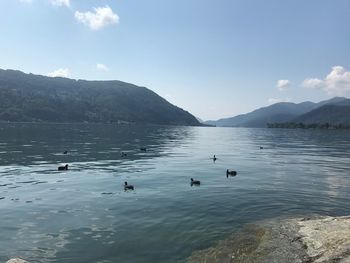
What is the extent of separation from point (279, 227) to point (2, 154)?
6634 cm

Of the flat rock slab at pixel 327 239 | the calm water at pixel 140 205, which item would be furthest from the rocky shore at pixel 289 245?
the calm water at pixel 140 205

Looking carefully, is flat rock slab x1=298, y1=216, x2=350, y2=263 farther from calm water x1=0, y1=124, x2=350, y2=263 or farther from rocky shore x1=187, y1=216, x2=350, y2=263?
calm water x1=0, y1=124, x2=350, y2=263

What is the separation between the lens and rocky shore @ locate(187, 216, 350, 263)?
65.2 feet

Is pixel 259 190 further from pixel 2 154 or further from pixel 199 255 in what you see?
pixel 2 154

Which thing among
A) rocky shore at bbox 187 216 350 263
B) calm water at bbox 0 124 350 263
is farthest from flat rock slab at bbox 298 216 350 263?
calm water at bbox 0 124 350 263

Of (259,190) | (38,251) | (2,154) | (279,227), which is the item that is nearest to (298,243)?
(279,227)

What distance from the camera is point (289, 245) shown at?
888 inches

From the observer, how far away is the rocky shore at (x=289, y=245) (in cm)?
1988

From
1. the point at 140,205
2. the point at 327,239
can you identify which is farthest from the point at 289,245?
the point at 140,205

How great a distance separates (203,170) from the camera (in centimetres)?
6112

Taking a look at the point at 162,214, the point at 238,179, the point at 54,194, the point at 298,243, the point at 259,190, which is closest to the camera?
the point at 298,243

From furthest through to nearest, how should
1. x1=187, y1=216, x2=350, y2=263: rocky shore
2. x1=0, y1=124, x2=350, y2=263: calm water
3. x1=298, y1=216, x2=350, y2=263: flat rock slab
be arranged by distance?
x1=0, y1=124, x2=350, y2=263: calm water
x1=187, y1=216, x2=350, y2=263: rocky shore
x1=298, y1=216, x2=350, y2=263: flat rock slab

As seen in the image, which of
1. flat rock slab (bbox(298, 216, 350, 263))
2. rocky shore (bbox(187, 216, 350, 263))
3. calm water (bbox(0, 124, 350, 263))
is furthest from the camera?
calm water (bbox(0, 124, 350, 263))

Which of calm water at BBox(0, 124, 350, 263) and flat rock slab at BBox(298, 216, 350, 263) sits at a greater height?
flat rock slab at BBox(298, 216, 350, 263)
